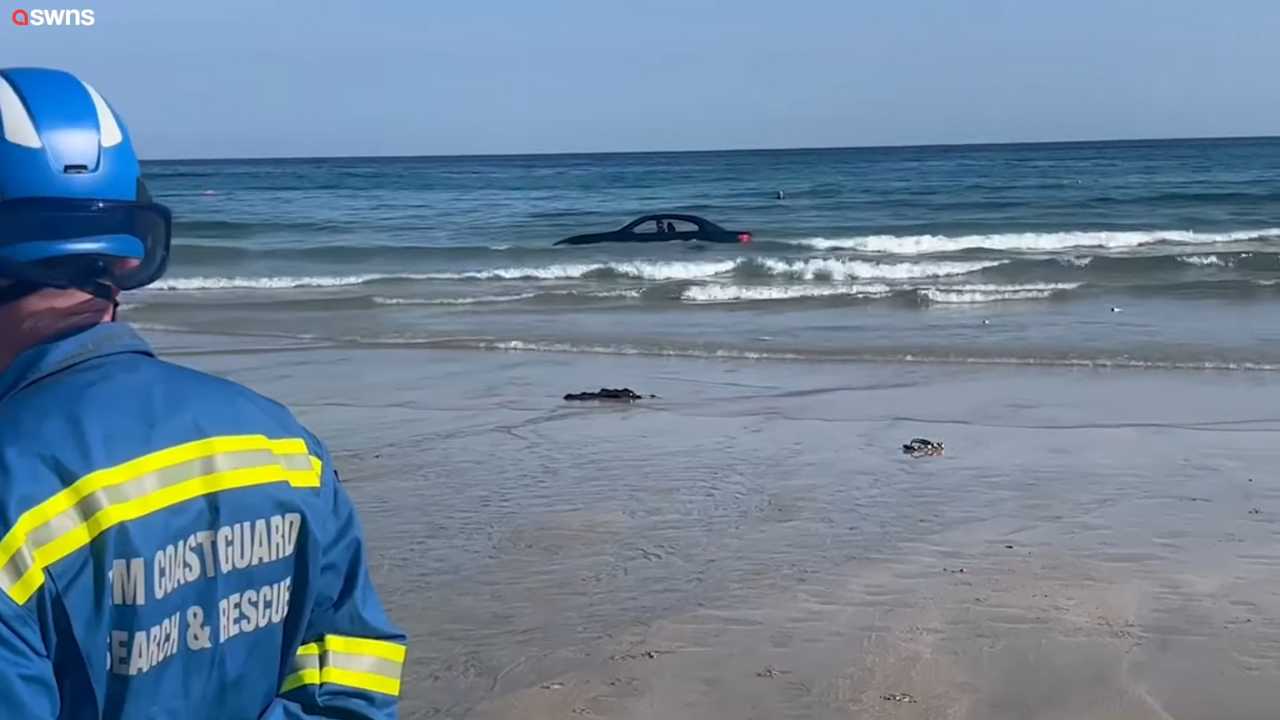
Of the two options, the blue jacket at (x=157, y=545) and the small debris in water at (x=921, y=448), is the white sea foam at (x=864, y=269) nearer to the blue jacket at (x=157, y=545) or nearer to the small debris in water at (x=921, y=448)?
the small debris in water at (x=921, y=448)

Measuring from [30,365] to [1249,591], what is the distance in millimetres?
5084

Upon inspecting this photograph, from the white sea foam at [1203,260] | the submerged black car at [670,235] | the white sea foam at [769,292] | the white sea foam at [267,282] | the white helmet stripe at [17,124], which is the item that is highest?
the white helmet stripe at [17,124]

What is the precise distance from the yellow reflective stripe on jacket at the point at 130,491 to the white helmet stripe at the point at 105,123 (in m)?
0.32

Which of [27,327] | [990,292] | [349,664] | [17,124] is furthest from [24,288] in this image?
[990,292]

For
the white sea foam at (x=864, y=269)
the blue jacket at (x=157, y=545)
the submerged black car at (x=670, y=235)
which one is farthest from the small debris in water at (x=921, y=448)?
the submerged black car at (x=670, y=235)

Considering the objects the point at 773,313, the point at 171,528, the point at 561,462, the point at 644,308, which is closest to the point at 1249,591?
the point at 561,462

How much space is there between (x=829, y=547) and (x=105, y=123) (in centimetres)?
510

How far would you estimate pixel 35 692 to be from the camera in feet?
4.55

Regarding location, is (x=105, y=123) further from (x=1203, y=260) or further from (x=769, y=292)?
(x=1203, y=260)

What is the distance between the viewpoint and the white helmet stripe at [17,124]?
1518 mm

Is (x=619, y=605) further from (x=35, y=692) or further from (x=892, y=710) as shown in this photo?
(x=35, y=692)

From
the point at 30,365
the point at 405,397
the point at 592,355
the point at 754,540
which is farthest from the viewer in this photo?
the point at 592,355

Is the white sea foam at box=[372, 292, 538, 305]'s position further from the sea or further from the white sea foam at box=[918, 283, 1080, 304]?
the white sea foam at box=[918, 283, 1080, 304]

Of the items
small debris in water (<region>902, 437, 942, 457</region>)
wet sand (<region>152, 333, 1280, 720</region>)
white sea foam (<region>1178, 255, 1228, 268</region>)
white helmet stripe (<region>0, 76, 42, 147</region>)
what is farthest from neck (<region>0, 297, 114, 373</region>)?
white sea foam (<region>1178, 255, 1228, 268</region>)
